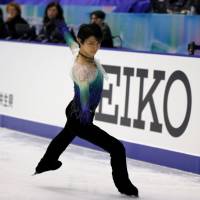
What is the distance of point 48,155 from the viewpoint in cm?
592

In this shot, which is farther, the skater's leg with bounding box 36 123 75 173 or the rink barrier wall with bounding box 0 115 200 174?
the rink barrier wall with bounding box 0 115 200 174

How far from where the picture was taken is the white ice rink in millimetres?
5715

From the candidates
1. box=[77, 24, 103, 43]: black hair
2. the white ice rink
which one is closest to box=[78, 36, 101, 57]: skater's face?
box=[77, 24, 103, 43]: black hair

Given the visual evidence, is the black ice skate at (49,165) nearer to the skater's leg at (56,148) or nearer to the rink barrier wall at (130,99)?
the skater's leg at (56,148)

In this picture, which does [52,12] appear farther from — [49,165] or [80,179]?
[49,165]

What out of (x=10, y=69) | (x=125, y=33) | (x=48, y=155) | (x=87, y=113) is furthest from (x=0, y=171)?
(x=125, y=33)

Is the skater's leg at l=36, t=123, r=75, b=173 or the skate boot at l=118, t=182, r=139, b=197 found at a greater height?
the skater's leg at l=36, t=123, r=75, b=173

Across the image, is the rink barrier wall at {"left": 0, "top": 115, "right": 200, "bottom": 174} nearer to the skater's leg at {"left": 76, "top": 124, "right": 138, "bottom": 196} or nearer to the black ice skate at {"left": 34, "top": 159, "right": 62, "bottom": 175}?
the skater's leg at {"left": 76, "top": 124, "right": 138, "bottom": 196}

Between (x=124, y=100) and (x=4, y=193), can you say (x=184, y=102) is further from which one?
(x=4, y=193)

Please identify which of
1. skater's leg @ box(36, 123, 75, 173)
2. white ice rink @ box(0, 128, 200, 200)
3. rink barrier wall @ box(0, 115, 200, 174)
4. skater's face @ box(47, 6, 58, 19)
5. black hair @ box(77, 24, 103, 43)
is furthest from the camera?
skater's face @ box(47, 6, 58, 19)

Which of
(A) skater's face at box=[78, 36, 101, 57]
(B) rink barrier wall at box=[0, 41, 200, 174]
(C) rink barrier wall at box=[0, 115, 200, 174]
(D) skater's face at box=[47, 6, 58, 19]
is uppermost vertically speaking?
(A) skater's face at box=[78, 36, 101, 57]

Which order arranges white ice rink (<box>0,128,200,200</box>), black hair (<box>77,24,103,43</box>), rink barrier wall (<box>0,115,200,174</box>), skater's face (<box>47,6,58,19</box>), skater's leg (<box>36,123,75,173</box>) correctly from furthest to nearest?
skater's face (<box>47,6,58,19</box>) → rink barrier wall (<box>0,115,200,174</box>) → skater's leg (<box>36,123,75,173</box>) → white ice rink (<box>0,128,200,200</box>) → black hair (<box>77,24,103,43</box>)

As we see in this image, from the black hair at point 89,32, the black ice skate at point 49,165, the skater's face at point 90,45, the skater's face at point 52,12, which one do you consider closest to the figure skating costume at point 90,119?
the skater's face at point 90,45

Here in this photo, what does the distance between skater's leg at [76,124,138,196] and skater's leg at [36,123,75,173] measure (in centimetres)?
19
